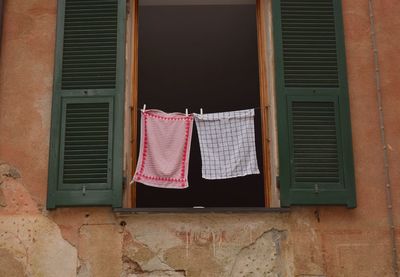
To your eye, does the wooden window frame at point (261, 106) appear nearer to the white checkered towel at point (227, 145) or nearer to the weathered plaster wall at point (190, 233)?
the white checkered towel at point (227, 145)

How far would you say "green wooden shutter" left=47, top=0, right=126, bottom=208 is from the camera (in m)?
5.58

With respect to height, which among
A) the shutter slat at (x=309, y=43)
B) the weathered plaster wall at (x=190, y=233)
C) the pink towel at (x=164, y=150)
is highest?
the shutter slat at (x=309, y=43)

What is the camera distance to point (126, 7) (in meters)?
6.11

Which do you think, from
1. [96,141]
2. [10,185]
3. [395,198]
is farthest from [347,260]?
[10,185]

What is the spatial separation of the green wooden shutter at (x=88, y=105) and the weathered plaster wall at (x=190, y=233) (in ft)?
0.49

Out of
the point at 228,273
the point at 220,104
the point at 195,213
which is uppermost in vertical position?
the point at 220,104

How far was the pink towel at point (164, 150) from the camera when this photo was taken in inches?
225

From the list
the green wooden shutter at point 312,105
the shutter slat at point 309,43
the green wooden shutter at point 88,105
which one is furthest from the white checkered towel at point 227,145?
the green wooden shutter at point 88,105

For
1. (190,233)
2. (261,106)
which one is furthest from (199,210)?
(261,106)

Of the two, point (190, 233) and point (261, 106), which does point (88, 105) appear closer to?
point (190, 233)

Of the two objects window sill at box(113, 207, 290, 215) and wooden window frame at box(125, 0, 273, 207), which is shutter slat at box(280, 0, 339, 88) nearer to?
wooden window frame at box(125, 0, 273, 207)

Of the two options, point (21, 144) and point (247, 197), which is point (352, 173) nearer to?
point (21, 144)

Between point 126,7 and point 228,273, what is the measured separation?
2798 millimetres

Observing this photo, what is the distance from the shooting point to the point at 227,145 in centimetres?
585
